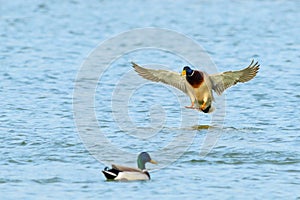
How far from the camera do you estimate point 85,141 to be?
13203 mm

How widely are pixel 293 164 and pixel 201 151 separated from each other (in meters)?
1.42

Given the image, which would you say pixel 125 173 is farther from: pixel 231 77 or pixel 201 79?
pixel 231 77

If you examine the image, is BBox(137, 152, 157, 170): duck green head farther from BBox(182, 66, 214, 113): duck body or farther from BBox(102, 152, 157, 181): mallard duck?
BBox(182, 66, 214, 113): duck body

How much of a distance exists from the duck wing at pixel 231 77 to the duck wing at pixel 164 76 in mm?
462

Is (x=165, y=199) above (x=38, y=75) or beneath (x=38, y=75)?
beneath

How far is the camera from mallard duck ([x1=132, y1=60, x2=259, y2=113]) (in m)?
14.6

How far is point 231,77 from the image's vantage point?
1466 centimetres

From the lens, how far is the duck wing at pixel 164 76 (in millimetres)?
14539

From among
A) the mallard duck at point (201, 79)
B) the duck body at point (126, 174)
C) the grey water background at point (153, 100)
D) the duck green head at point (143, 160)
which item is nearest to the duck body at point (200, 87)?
the mallard duck at point (201, 79)

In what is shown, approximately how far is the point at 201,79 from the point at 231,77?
0.48m

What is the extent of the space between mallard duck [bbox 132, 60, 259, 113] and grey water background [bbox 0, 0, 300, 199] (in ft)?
1.42

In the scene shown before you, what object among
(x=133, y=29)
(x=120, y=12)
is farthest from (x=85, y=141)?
(x=120, y=12)

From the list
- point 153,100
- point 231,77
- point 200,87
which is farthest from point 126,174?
point 153,100

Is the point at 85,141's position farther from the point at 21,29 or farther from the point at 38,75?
the point at 21,29
